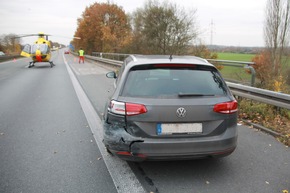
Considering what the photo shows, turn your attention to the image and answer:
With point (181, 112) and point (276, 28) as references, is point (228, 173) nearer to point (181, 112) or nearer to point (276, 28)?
point (181, 112)

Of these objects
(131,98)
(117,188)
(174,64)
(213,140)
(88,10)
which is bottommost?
(117,188)

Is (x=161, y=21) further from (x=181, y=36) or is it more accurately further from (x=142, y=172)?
(x=142, y=172)

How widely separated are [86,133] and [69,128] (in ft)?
1.92

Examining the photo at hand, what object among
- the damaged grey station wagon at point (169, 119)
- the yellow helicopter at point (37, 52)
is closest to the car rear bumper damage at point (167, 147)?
the damaged grey station wagon at point (169, 119)

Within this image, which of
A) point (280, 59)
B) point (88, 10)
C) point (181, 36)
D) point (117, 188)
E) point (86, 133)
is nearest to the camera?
point (117, 188)

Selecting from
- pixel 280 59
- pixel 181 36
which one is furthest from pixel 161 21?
pixel 280 59

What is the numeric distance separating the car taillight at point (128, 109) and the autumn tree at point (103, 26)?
119 feet

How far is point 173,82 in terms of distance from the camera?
11.6 ft

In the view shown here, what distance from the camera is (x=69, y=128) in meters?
5.85

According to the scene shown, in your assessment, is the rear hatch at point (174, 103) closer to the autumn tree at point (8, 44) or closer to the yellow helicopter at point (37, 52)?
the yellow helicopter at point (37, 52)

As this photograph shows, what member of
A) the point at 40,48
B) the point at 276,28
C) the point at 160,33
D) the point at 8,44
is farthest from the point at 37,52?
the point at 8,44

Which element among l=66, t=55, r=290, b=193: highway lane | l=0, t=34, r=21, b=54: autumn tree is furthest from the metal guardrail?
l=0, t=34, r=21, b=54: autumn tree

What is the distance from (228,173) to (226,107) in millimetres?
912

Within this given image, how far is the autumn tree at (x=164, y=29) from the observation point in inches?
987
